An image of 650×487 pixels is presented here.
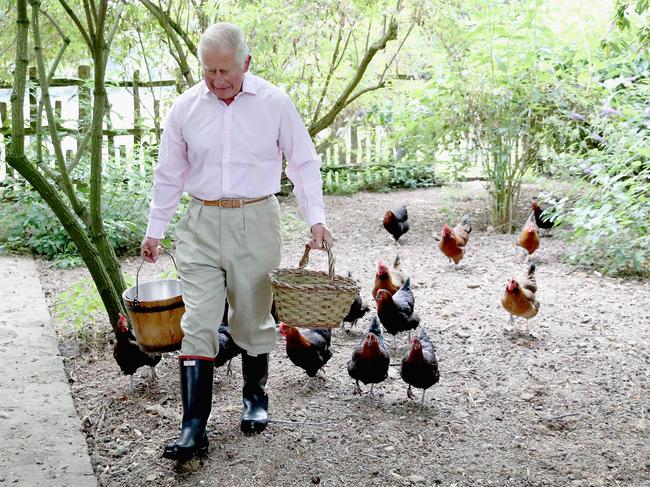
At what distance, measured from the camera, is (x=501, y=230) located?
29.7 ft

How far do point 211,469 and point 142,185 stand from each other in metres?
5.26

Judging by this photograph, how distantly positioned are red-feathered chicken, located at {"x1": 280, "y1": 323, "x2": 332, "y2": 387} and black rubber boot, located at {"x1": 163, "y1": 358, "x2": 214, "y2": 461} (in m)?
0.86

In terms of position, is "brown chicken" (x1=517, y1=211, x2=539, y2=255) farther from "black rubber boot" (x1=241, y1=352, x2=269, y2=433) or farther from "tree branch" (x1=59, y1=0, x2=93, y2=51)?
"tree branch" (x1=59, y1=0, x2=93, y2=51)

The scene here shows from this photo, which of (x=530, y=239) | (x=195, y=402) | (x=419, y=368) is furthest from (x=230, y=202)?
(x=530, y=239)

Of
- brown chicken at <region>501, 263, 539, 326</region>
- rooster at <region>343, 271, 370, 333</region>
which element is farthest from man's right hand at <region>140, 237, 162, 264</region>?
brown chicken at <region>501, 263, 539, 326</region>

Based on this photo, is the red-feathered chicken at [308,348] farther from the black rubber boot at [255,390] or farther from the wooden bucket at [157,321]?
the wooden bucket at [157,321]

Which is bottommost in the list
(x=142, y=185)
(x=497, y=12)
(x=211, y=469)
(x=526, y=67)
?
(x=211, y=469)

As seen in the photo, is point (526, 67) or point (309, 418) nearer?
point (309, 418)

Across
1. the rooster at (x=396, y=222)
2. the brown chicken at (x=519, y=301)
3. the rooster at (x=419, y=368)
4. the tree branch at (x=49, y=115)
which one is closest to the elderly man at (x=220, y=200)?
the rooster at (x=419, y=368)

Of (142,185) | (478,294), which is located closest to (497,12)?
(478,294)

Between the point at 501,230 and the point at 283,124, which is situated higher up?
the point at 283,124

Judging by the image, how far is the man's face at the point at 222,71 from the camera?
3.05m

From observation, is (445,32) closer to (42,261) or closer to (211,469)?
(42,261)

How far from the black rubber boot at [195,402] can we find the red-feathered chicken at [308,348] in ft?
2.83
